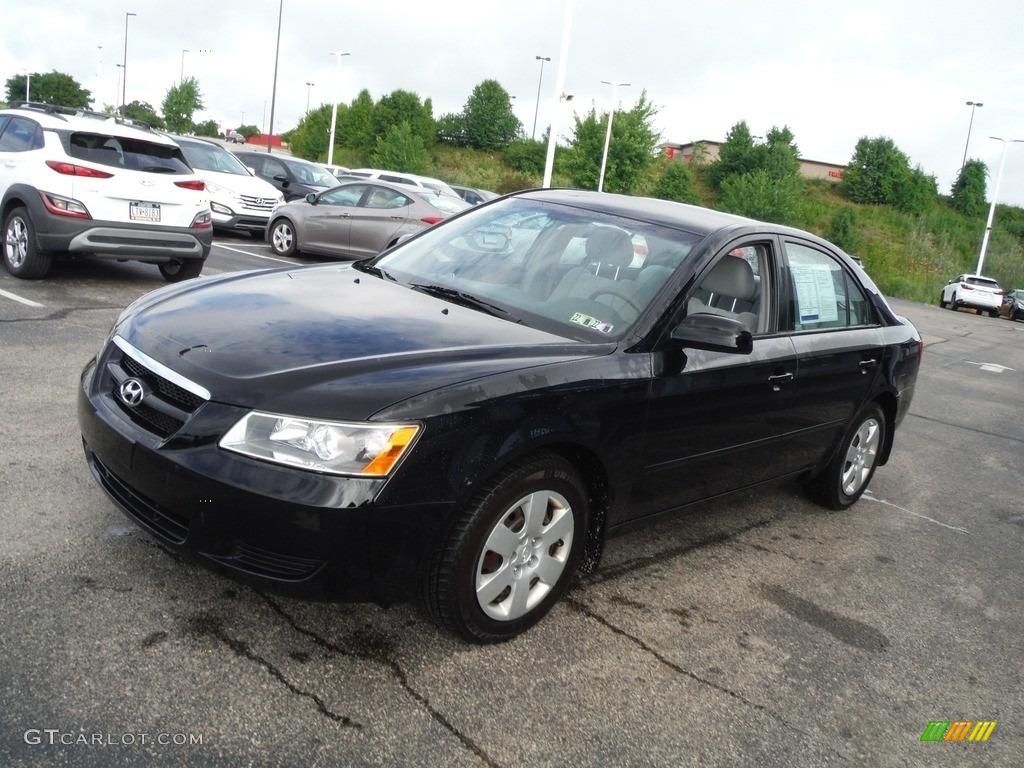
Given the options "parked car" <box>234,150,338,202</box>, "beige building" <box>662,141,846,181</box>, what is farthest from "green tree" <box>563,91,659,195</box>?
"beige building" <box>662,141,846,181</box>

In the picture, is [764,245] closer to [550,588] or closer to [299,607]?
[550,588]

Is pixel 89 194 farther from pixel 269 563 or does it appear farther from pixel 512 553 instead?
pixel 512 553

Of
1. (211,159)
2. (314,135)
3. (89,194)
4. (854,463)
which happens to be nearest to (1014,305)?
(211,159)

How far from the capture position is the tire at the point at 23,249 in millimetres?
8672

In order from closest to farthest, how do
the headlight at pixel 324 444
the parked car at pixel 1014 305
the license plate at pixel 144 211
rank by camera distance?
the headlight at pixel 324 444
the license plate at pixel 144 211
the parked car at pixel 1014 305

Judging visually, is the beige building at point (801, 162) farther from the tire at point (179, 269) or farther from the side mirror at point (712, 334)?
the side mirror at point (712, 334)

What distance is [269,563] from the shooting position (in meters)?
2.81

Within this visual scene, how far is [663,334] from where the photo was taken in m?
3.60

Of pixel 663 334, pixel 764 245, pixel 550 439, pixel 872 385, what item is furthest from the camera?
pixel 872 385

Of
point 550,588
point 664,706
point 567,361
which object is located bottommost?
point 664,706

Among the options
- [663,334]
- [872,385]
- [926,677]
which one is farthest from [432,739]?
[872,385]

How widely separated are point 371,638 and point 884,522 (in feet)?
11.2

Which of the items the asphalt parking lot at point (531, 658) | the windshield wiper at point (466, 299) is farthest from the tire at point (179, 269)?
the windshield wiper at point (466, 299)

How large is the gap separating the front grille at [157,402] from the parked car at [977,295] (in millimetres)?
37729
